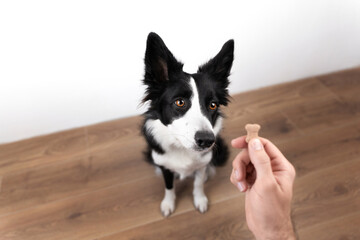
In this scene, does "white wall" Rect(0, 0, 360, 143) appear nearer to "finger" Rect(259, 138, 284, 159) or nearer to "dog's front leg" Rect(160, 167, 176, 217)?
"dog's front leg" Rect(160, 167, 176, 217)

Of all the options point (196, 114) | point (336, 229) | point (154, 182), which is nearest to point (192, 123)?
point (196, 114)

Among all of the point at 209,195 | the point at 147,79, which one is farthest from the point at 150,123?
the point at 209,195

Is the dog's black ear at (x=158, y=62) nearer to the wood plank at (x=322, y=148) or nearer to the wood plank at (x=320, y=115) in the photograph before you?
the wood plank at (x=322, y=148)

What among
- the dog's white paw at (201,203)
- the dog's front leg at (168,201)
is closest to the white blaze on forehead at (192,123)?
the dog's front leg at (168,201)

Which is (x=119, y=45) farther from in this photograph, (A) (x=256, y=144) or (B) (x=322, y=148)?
(B) (x=322, y=148)

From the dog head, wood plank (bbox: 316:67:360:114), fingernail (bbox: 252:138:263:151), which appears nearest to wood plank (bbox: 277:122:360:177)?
wood plank (bbox: 316:67:360:114)

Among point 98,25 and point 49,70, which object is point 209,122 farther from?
point 49,70
